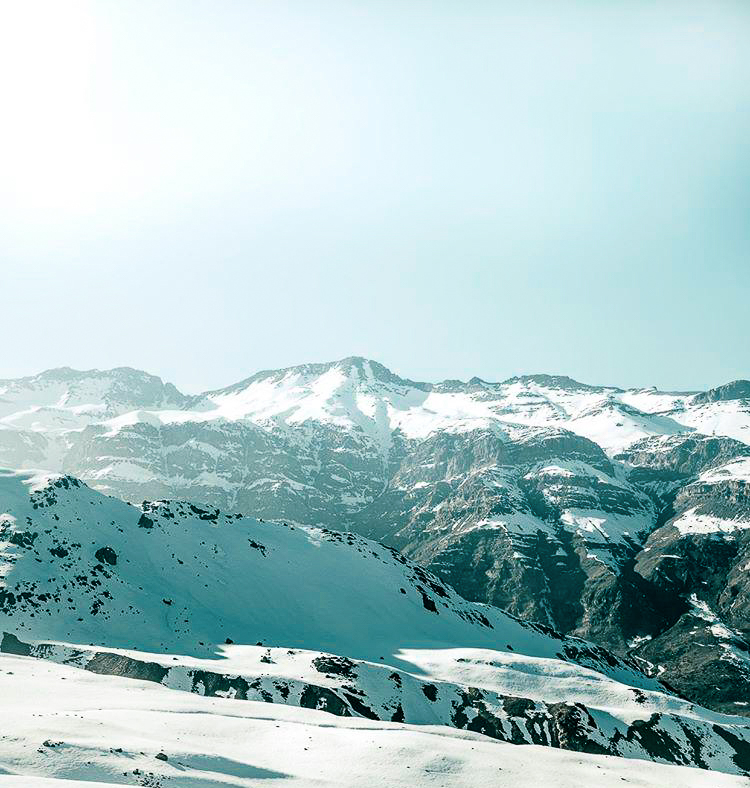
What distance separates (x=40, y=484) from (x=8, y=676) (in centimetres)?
8949

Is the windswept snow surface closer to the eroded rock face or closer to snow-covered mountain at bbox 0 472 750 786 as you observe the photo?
snow-covered mountain at bbox 0 472 750 786

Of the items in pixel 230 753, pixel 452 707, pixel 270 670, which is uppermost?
pixel 230 753

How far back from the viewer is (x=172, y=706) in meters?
67.0

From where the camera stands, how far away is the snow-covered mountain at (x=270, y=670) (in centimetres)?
5234

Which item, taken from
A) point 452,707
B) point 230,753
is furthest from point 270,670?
point 230,753

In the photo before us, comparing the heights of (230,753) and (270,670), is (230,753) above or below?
above

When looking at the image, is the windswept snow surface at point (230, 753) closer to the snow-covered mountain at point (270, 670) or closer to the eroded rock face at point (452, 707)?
the snow-covered mountain at point (270, 670)

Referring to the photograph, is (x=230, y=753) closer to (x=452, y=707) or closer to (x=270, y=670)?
(x=270, y=670)

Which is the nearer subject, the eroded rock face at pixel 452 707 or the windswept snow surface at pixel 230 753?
the windswept snow surface at pixel 230 753

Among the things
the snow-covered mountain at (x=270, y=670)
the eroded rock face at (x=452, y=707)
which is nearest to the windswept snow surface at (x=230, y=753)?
the snow-covered mountain at (x=270, y=670)

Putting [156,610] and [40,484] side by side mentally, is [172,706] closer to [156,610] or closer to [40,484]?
[156,610]

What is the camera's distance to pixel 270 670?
361ft

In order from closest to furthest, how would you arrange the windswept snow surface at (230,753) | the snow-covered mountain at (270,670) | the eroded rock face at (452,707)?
1. the windswept snow surface at (230,753)
2. the snow-covered mountain at (270,670)
3. the eroded rock face at (452,707)

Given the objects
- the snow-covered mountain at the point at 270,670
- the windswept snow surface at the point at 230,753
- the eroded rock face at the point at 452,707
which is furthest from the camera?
the eroded rock face at the point at 452,707
